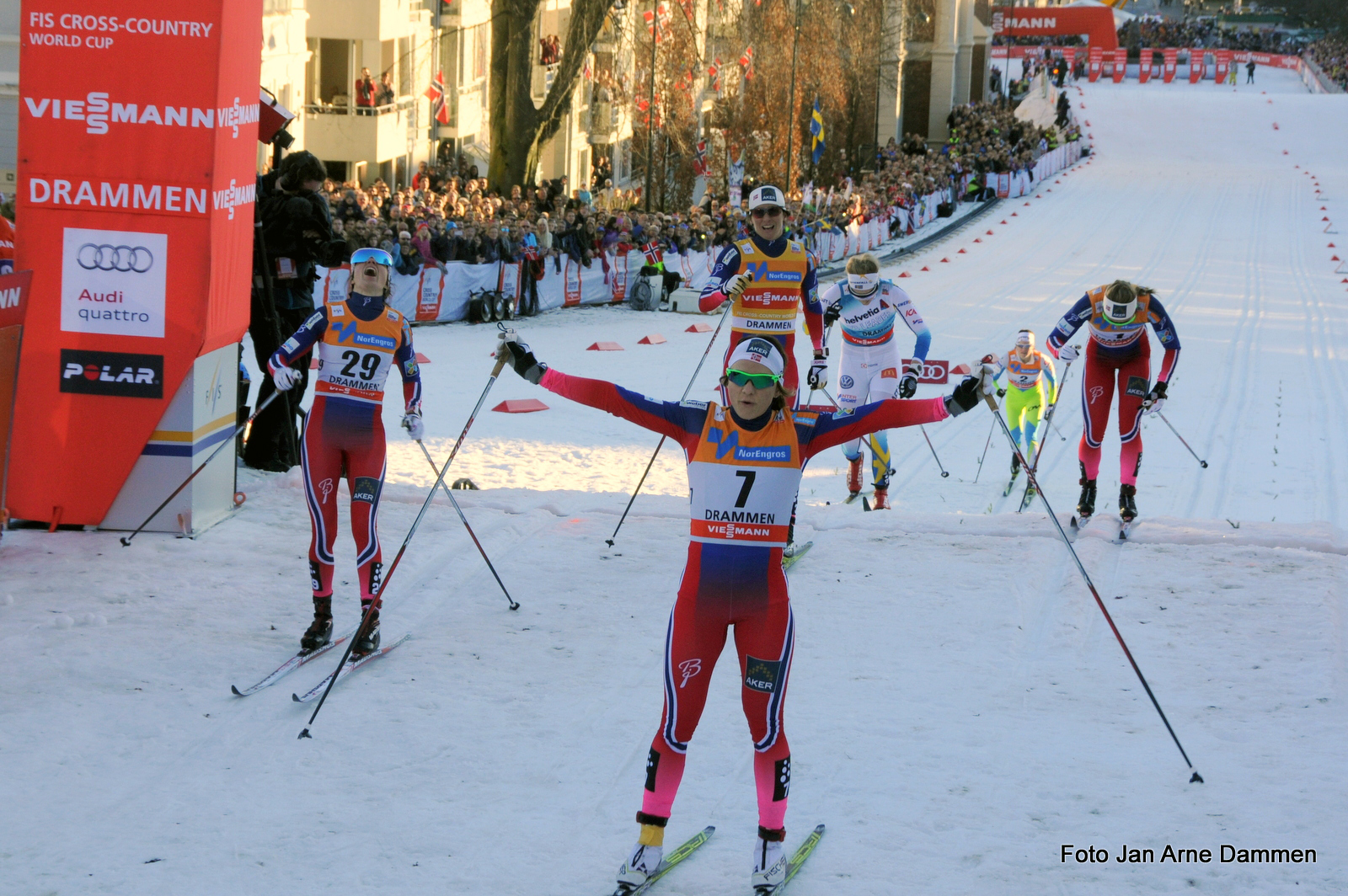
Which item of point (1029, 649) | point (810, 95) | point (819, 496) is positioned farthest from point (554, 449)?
point (810, 95)

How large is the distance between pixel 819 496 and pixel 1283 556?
14.4 ft

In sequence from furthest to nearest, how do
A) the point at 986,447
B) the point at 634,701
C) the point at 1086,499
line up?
the point at 986,447 < the point at 1086,499 < the point at 634,701

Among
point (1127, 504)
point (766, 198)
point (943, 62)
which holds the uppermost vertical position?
point (943, 62)

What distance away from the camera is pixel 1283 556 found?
975 cm

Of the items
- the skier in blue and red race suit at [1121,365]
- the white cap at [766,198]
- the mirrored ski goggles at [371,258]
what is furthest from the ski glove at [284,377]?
the skier in blue and red race suit at [1121,365]

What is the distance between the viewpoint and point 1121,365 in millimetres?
10922

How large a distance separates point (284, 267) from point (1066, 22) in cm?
8980

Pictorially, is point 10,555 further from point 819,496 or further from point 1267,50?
point 1267,50

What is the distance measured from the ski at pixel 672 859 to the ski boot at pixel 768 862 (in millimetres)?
366

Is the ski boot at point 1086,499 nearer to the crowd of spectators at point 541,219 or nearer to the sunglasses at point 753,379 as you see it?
the crowd of spectators at point 541,219

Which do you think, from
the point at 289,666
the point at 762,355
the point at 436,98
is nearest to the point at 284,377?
the point at 289,666

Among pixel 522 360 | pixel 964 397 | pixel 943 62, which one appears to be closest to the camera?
pixel 964 397

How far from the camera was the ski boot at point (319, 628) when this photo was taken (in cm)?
778

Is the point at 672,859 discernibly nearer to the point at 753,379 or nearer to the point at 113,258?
the point at 753,379
